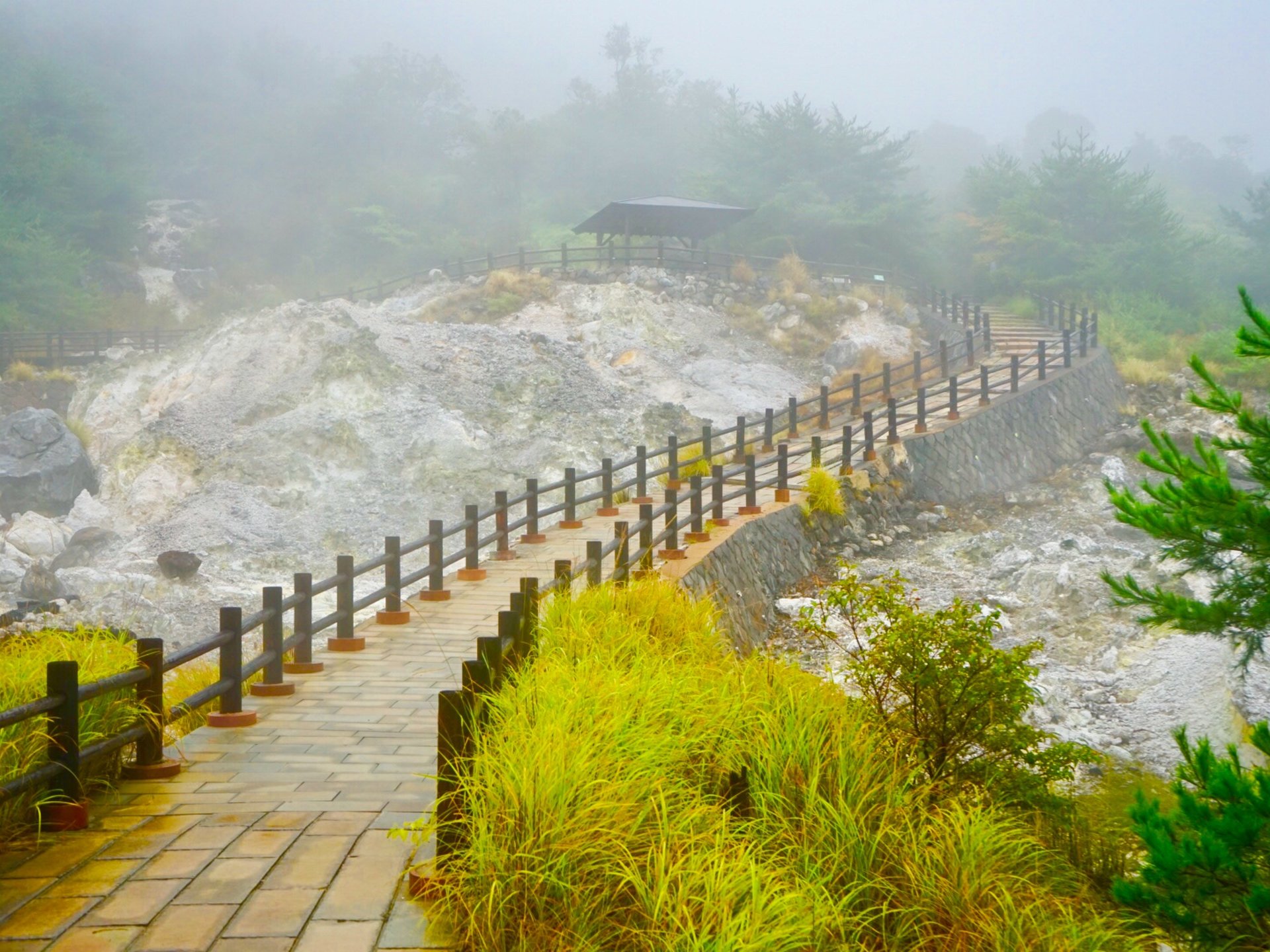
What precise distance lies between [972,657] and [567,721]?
298 cm

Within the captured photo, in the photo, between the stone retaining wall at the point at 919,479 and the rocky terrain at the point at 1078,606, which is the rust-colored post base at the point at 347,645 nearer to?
the stone retaining wall at the point at 919,479

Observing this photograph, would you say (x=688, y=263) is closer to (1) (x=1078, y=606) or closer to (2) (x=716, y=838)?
(1) (x=1078, y=606)

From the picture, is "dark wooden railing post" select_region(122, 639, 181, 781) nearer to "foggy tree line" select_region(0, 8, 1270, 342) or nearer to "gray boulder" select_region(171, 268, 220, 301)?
"foggy tree line" select_region(0, 8, 1270, 342)

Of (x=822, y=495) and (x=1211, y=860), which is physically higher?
(x=822, y=495)

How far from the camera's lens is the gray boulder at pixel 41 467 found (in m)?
24.8

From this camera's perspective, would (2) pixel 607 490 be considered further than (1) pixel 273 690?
Yes

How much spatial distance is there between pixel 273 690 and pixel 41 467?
1989cm

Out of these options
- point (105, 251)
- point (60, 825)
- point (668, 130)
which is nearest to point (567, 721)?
point (60, 825)

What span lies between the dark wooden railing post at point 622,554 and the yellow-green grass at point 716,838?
10.9ft

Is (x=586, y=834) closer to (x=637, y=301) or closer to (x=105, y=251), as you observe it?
(x=637, y=301)

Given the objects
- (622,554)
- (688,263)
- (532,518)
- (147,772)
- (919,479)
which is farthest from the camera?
(688,263)

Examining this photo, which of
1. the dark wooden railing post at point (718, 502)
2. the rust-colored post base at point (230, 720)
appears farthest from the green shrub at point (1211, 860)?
the dark wooden railing post at point (718, 502)

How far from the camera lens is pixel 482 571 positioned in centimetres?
1359

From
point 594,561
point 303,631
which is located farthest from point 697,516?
point 303,631
